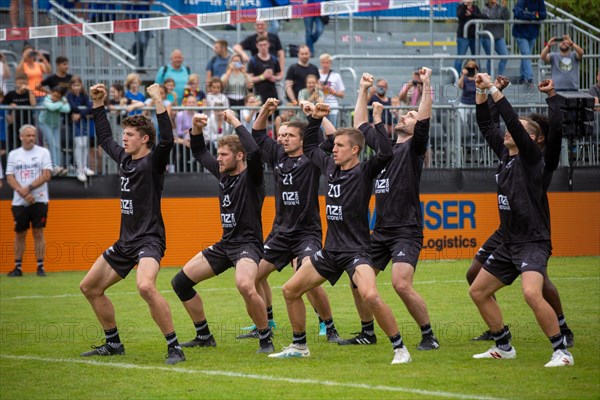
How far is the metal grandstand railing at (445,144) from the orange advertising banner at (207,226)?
642 millimetres

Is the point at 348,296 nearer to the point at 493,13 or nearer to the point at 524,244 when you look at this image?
the point at 524,244

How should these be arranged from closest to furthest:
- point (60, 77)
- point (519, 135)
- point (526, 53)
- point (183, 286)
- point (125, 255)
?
1. point (519, 135)
2. point (125, 255)
3. point (183, 286)
4. point (60, 77)
5. point (526, 53)

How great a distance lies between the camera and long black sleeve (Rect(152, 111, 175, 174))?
9.61 m

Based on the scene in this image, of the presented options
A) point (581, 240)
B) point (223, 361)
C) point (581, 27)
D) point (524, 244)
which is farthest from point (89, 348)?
point (581, 27)

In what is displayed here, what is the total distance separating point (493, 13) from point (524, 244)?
537 inches

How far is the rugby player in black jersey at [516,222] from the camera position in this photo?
9.06 m

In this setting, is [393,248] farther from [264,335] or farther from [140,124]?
Answer: [140,124]

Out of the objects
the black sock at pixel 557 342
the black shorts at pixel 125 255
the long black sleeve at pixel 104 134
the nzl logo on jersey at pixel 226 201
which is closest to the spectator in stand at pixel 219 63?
the long black sleeve at pixel 104 134

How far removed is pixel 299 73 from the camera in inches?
764

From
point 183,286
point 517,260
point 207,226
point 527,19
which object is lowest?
point 207,226

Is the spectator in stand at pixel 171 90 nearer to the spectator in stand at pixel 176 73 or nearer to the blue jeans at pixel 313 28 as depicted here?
the spectator in stand at pixel 176 73

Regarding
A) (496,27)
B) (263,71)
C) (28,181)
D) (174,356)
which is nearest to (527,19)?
(496,27)

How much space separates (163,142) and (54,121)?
8800 mm

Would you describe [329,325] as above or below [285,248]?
below
